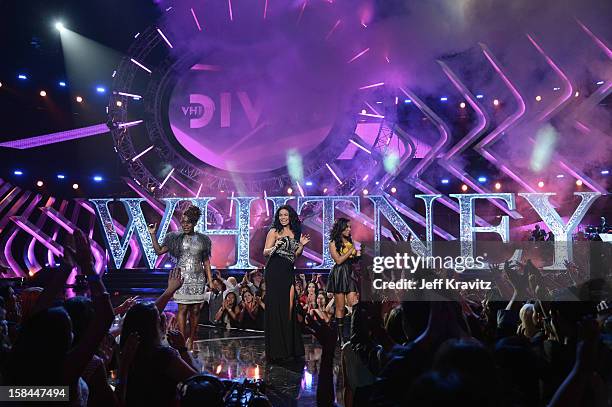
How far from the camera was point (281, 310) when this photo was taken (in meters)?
5.69

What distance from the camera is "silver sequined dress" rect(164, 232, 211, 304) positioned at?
6230mm

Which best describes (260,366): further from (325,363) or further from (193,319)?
(325,363)

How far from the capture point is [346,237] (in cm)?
681

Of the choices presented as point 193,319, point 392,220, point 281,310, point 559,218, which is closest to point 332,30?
point 392,220

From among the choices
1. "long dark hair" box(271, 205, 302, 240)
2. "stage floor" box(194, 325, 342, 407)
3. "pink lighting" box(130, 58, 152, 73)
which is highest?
"pink lighting" box(130, 58, 152, 73)

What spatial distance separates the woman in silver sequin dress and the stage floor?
48 centimetres

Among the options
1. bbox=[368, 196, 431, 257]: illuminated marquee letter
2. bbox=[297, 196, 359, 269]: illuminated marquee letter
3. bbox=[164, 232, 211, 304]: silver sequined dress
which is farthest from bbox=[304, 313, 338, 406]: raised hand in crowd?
bbox=[368, 196, 431, 257]: illuminated marquee letter

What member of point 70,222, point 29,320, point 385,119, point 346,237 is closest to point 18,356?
point 29,320

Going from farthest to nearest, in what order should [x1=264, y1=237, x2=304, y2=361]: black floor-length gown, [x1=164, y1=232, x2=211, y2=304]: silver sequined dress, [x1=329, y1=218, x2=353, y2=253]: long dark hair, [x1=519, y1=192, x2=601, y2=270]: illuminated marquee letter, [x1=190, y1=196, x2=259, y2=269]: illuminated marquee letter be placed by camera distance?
[x1=190, y1=196, x2=259, y2=269]: illuminated marquee letter, [x1=519, y1=192, x2=601, y2=270]: illuminated marquee letter, [x1=329, y1=218, x2=353, y2=253]: long dark hair, [x1=164, y1=232, x2=211, y2=304]: silver sequined dress, [x1=264, y1=237, x2=304, y2=361]: black floor-length gown

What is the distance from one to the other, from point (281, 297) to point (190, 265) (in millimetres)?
1270

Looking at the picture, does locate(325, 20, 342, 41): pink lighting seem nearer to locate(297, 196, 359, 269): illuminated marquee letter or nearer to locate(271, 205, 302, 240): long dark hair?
locate(297, 196, 359, 269): illuminated marquee letter

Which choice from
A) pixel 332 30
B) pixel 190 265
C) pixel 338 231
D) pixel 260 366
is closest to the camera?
pixel 260 366

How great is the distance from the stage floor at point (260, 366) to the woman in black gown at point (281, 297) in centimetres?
20

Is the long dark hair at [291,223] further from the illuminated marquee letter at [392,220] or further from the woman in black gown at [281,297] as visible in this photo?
the illuminated marquee letter at [392,220]
